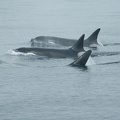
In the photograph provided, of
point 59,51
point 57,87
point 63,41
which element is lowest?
point 57,87

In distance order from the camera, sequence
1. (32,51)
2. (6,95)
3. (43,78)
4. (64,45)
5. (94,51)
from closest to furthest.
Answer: (6,95) → (43,78) → (32,51) → (94,51) → (64,45)

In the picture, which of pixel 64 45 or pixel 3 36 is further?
pixel 3 36

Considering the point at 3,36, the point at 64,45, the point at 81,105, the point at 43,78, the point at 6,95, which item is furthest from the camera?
the point at 3,36

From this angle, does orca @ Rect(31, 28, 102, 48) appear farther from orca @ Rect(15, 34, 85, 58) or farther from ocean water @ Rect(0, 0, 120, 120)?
orca @ Rect(15, 34, 85, 58)

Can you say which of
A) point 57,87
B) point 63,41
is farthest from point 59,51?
point 57,87

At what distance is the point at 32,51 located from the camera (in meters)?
38.2

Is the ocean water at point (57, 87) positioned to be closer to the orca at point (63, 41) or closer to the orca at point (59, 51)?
the orca at point (59, 51)

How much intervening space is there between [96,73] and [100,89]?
4124 millimetres

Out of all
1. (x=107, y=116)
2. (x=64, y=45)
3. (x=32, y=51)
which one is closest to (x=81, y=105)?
(x=107, y=116)

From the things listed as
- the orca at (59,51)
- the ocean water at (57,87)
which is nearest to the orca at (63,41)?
the ocean water at (57,87)

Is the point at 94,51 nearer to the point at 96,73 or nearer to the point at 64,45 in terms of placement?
the point at 64,45

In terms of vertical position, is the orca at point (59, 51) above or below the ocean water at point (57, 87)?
above

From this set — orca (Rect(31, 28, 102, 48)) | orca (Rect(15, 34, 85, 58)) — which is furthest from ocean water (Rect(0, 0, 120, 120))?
orca (Rect(31, 28, 102, 48))

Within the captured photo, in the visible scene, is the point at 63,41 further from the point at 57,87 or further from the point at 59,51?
the point at 57,87
